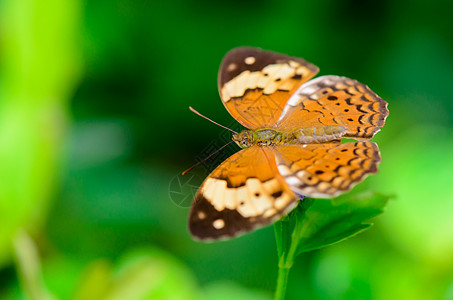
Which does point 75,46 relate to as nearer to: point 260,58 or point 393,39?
point 260,58

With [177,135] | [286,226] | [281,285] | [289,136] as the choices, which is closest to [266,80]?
[289,136]

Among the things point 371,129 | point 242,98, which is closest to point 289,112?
point 242,98

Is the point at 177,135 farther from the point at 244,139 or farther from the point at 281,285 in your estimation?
the point at 281,285

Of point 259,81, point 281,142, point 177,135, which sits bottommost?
point 177,135

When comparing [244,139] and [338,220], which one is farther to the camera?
[244,139]

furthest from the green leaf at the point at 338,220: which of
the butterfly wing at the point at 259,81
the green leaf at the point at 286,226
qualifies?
the butterfly wing at the point at 259,81

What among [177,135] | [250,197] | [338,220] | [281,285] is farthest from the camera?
[177,135]

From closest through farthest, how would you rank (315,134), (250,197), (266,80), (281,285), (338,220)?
(281,285), (338,220), (250,197), (315,134), (266,80)
